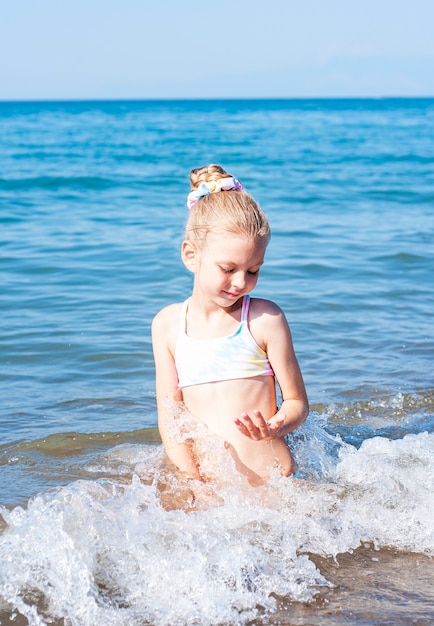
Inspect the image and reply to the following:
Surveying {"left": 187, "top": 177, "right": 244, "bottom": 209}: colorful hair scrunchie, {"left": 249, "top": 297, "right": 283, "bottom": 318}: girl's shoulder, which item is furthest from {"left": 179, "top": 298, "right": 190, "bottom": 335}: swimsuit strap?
{"left": 187, "top": 177, "right": 244, "bottom": 209}: colorful hair scrunchie

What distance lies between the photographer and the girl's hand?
10.1 ft

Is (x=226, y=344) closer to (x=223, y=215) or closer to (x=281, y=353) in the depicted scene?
(x=281, y=353)

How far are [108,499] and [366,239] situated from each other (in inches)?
355

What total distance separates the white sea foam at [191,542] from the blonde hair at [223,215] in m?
1.09

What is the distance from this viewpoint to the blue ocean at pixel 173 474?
2.86 m

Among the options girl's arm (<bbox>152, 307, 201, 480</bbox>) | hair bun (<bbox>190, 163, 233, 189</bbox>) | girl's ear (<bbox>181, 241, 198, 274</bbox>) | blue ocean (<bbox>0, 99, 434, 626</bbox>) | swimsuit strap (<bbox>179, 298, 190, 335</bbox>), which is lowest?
blue ocean (<bbox>0, 99, 434, 626</bbox>)

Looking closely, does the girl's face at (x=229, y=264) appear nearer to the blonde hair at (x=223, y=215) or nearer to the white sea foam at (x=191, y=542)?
the blonde hair at (x=223, y=215)

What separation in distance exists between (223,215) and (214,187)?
0.14 m

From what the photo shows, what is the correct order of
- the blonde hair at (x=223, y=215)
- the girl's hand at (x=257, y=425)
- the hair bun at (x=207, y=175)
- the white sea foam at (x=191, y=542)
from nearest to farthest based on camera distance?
the white sea foam at (x=191, y=542), the girl's hand at (x=257, y=425), the blonde hair at (x=223, y=215), the hair bun at (x=207, y=175)

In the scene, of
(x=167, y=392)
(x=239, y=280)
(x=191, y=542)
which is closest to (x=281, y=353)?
(x=239, y=280)

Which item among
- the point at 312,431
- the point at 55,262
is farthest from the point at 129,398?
the point at 55,262

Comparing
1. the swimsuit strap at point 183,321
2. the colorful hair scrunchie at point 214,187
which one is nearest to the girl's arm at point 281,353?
the swimsuit strap at point 183,321

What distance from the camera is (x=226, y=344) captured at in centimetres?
354

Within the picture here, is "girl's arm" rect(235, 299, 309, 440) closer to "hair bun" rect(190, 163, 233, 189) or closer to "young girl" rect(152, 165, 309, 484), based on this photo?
"young girl" rect(152, 165, 309, 484)
